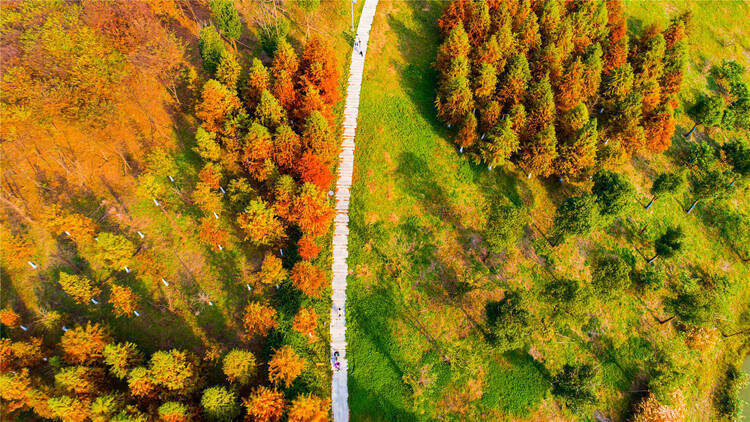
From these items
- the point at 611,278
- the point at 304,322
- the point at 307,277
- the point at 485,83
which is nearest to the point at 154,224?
the point at 307,277

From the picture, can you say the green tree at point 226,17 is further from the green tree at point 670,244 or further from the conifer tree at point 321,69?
the green tree at point 670,244

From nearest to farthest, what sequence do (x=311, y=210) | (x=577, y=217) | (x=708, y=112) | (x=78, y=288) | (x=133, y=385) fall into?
(x=133, y=385) → (x=78, y=288) → (x=311, y=210) → (x=577, y=217) → (x=708, y=112)

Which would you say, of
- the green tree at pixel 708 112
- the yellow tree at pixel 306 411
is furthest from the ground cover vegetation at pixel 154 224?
the green tree at pixel 708 112

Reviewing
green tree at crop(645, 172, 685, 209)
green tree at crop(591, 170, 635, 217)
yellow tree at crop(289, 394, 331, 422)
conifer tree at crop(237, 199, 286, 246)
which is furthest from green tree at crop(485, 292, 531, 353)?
green tree at crop(645, 172, 685, 209)

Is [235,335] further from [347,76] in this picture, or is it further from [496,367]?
[347,76]

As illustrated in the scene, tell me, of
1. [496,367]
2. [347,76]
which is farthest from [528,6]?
[496,367]

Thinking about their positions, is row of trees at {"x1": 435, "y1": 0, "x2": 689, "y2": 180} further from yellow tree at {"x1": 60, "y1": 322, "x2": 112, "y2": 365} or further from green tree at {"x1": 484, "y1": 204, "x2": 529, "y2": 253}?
yellow tree at {"x1": 60, "y1": 322, "x2": 112, "y2": 365}

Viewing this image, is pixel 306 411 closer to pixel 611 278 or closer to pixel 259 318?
pixel 259 318
